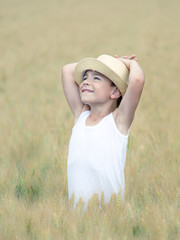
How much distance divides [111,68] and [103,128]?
0.97ft

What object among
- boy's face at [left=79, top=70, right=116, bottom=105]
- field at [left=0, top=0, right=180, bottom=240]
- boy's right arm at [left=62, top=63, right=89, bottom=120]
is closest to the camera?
field at [left=0, top=0, right=180, bottom=240]

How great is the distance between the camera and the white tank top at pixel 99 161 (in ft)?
6.13

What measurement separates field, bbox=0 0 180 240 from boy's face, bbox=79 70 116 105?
0.48m

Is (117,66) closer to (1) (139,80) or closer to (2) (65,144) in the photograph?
(1) (139,80)

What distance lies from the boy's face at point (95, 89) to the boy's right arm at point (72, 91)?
0.18 metres

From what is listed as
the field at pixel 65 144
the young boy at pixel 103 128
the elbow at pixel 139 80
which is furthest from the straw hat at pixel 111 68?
the field at pixel 65 144

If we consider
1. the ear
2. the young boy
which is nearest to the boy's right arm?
the young boy

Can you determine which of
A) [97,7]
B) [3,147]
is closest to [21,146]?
[3,147]

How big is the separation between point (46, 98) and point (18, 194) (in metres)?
2.89

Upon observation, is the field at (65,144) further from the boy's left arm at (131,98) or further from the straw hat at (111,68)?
the straw hat at (111,68)

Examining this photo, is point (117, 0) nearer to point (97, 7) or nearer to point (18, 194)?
point (97, 7)

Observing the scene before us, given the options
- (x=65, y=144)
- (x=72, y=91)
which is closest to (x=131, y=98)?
(x=72, y=91)

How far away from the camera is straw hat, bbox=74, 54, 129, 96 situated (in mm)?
1926

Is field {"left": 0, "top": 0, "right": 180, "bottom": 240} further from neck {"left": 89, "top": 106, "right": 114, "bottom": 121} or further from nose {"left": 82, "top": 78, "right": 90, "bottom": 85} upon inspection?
nose {"left": 82, "top": 78, "right": 90, "bottom": 85}
